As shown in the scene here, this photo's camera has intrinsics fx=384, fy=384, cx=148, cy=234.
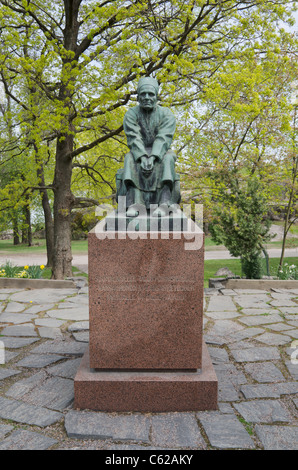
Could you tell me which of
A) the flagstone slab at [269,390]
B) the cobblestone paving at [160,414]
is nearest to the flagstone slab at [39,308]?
the cobblestone paving at [160,414]

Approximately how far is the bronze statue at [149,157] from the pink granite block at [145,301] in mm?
549

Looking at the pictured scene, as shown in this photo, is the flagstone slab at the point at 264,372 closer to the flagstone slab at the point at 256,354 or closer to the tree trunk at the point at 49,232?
the flagstone slab at the point at 256,354

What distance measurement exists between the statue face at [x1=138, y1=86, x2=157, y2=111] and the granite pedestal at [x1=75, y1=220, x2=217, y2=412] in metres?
1.28

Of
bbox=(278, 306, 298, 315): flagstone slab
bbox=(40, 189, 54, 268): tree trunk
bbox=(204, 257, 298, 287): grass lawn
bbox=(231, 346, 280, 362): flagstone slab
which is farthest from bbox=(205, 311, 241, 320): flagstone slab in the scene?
bbox=(40, 189, 54, 268): tree trunk

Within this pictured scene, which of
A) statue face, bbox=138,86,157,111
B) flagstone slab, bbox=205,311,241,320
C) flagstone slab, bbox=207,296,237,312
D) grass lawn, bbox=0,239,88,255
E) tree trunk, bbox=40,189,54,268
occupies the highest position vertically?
statue face, bbox=138,86,157,111

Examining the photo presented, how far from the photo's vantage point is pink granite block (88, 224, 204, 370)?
294 centimetres

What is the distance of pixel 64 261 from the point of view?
8984 millimetres

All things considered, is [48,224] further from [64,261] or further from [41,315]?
[41,315]

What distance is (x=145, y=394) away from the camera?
2939mm

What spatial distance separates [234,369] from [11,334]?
2.56 meters

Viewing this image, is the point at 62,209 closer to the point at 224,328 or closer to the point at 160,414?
the point at 224,328

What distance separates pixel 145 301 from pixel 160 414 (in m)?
0.85

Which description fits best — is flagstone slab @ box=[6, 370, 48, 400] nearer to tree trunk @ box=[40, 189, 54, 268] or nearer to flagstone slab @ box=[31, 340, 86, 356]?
flagstone slab @ box=[31, 340, 86, 356]
